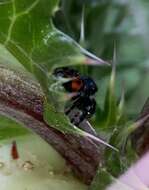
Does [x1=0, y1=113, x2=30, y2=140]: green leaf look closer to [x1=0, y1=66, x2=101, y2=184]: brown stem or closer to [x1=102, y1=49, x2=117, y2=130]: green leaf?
[x1=0, y1=66, x2=101, y2=184]: brown stem

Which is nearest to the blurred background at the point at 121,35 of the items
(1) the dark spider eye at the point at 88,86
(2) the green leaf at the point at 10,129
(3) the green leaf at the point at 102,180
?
(1) the dark spider eye at the point at 88,86

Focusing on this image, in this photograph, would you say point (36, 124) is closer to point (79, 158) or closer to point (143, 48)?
point (79, 158)

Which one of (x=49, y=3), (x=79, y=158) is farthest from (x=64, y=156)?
(x=49, y=3)

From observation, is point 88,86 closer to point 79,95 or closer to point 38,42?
point 79,95

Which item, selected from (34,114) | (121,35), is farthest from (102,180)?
(121,35)

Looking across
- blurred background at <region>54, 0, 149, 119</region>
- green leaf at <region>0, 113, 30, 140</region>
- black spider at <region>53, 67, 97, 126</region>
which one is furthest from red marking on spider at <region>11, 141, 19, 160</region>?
blurred background at <region>54, 0, 149, 119</region>

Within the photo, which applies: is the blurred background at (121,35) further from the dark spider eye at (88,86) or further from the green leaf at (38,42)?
the green leaf at (38,42)
